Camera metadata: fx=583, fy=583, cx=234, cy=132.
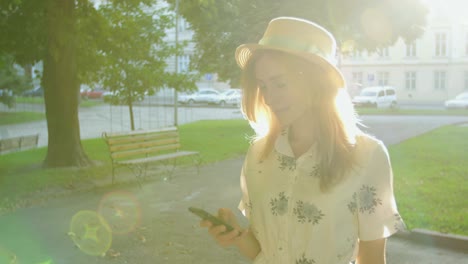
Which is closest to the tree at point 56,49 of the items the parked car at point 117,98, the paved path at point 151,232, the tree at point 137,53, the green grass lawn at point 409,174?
the green grass lawn at point 409,174

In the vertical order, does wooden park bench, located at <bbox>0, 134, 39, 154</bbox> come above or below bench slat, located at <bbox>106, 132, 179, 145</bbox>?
below

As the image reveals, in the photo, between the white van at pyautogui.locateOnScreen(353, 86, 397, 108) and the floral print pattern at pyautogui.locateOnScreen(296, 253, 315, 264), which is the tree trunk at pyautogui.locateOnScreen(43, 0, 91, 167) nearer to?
the floral print pattern at pyautogui.locateOnScreen(296, 253, 315, 264)

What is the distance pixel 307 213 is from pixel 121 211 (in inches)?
260

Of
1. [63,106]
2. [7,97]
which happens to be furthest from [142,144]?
[7,97]

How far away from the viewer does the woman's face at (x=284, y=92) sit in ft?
6.75

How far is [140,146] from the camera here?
11227 mm

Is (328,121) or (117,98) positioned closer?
(328,121)

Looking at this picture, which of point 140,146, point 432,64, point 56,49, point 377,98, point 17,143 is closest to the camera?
point 140,146

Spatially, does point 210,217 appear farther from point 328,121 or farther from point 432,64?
point 432,64

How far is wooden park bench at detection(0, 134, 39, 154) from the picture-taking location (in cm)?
1561

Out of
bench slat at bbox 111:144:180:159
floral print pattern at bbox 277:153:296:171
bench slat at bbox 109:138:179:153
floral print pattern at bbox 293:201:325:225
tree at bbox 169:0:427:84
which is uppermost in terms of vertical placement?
tree at bbox 169:0:427:84

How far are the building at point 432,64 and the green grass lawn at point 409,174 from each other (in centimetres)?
4315

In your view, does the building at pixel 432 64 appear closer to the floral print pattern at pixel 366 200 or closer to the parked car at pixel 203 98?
the parked car at pixel 203 98

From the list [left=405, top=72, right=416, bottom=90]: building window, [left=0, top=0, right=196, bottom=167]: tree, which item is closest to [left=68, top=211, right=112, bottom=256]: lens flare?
[left=0, top=0, right=196, bottom=167]: tree
